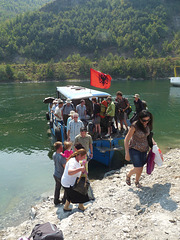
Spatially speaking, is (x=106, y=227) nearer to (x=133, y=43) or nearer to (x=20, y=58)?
(x=20, y=58)

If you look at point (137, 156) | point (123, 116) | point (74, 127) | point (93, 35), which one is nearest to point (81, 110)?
point (123, 116)

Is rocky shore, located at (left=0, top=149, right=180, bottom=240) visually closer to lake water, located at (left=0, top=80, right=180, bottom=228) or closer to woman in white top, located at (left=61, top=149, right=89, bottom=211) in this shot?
woman in white top, located at (left=61, top=149, right=89, bottom=211)

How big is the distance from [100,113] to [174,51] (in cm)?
14907

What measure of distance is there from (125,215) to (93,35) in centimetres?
Answer: 17815

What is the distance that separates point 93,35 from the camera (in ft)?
547

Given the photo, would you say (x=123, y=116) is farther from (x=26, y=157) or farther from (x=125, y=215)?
(x=26, y=157)

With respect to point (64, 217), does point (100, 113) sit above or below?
above

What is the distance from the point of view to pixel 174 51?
138 meters

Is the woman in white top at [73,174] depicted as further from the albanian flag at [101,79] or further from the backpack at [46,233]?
the albanian flag at [101,79]

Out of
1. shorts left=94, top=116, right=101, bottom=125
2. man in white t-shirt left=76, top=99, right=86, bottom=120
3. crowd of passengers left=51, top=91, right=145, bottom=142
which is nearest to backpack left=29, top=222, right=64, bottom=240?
crowd of passengers left=51, top=91, right=145, bottom=142

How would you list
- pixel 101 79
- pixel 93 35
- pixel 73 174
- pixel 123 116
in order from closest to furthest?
pixel 73 174 → pixel 123 116 → pixel 101 79 → pixel 93 35

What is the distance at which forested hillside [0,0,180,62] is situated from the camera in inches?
5684

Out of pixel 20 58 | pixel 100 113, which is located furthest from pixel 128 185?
pixel 20 58

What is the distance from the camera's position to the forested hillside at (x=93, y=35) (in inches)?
5684
